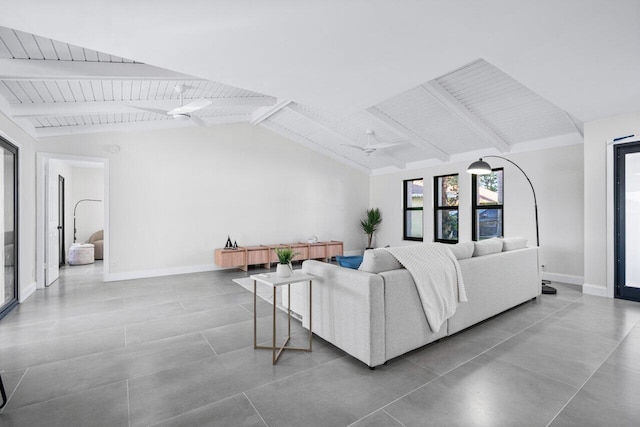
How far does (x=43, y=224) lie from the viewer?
194 inches

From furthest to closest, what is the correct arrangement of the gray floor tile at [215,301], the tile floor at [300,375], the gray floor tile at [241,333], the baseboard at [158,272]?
1. the baseboard at [158,272]
2. the gray floor tile at [215,301]
3. the gray floor tile at [241,333]
4. the tile floor at [300,375]

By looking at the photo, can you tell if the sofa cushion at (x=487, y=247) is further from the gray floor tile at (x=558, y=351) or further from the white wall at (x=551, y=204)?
the white wall at (x=551, y=204)

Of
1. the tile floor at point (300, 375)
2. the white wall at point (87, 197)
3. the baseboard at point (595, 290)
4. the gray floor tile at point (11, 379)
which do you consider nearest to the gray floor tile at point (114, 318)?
the tile floor at point (300, 375)

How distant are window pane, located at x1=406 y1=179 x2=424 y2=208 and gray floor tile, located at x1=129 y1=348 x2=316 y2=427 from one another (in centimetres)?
630

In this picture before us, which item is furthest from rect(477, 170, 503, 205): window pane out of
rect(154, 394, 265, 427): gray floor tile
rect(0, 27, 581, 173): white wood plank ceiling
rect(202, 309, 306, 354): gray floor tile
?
rect(154, 394, 265, 427): gray floor tile

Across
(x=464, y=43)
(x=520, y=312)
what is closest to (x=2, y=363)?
(x=464, y=43)

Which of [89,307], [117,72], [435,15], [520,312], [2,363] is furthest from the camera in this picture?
[89,307]

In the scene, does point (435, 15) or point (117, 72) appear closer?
point (435, 15)

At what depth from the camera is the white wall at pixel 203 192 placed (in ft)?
18.9

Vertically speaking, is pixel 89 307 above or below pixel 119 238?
→ below

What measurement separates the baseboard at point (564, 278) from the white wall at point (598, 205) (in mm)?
581

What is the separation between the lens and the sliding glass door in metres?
3.86

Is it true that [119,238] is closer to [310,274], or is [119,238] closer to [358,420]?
[310,274]

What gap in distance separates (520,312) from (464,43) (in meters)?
3.12
